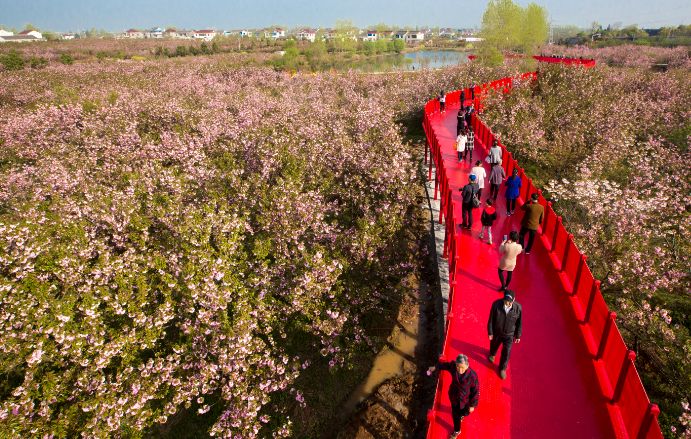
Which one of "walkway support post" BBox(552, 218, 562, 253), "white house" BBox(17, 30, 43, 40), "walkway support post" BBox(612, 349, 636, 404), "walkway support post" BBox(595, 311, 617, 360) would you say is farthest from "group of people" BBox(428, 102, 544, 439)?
"white house" BBox(17, 30, 43, 40)

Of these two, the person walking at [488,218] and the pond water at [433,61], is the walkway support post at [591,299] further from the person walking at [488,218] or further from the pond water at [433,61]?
the pond water at [433,61]

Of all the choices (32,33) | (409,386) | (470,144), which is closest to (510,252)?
(409,386)

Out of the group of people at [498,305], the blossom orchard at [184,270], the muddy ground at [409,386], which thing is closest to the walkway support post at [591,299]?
the group of people at [498,305]

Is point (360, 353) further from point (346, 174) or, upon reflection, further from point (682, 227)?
point (682, 227)

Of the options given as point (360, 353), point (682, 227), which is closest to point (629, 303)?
point (682, 227)

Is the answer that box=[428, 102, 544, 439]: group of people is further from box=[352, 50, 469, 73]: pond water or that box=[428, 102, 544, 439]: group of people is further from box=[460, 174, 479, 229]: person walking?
box=[352, 50, 469, 73]: pond water

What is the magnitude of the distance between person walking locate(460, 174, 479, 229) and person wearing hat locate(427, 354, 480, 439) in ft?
21.3

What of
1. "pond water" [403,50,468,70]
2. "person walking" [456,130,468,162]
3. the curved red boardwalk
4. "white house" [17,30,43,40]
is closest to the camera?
the curved red boardwalk

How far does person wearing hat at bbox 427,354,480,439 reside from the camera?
6.61 metres

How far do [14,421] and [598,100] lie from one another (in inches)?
1399

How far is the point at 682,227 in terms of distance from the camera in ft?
43.9

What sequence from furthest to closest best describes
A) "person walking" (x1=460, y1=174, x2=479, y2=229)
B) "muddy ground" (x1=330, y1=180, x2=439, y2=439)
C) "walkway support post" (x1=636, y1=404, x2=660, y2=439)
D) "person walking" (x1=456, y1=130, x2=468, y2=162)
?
"person walking" (x1=456, y1=130, x2=468, y2=162)
"person walking" (x1=460, y1=174, x2=479, y2=229)
"muddy ground" (x1=330, y1=180, x2=439, y2=439)
"walkway support post" (x1=636, y1=404, x2=660, y2=439)

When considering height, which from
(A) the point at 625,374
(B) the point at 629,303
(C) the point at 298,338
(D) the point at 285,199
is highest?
(D) the point at 285,199

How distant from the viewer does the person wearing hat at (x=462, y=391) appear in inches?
260
